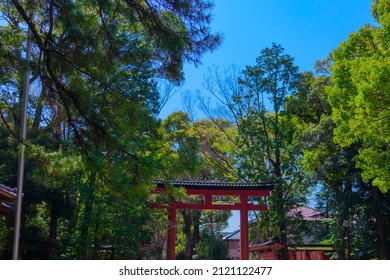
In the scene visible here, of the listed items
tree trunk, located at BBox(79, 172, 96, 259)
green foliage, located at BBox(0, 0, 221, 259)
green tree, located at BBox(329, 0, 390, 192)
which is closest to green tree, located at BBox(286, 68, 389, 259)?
green tree, located at BBox(329, 0, 390, 192)

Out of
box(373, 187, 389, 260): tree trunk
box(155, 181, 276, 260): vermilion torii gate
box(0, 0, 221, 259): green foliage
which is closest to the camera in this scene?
box(0, 0, 221, 259): green foliage

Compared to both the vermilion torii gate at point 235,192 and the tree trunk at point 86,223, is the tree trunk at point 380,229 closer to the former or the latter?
the vermilion torii gate at point 235,192

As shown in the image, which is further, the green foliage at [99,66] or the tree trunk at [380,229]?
the tree trunk at [380,229]

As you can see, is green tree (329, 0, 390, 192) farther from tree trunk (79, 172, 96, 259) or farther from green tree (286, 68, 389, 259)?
tree trunk (79, 172, 96, 259)

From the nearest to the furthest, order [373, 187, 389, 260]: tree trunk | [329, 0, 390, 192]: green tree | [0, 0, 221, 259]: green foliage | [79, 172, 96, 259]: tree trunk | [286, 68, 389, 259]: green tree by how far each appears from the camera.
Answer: [0, 0, 221, 259]: green foliage, [329, 0, 390, 192]: green tree, [79, 172, 96, 259]: tree trunk, [373, 187, 389, 260]: tree trunk, [286, 68, 389, 259]: green tree

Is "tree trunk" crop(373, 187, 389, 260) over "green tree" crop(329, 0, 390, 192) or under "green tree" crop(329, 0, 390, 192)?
under

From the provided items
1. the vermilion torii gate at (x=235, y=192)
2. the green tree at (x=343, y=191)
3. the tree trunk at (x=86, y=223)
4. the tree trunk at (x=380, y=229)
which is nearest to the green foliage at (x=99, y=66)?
the tree trunk at (x=86, y=223)

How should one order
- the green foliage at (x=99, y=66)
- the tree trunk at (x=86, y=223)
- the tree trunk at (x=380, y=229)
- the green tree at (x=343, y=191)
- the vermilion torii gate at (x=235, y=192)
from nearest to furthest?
the green foliage at (x=99, y=66) → the tree trunk at (x=86, y=223) → the vermilion torii gate at (x=235, y=192) → the tree trunk at (x=380, y=229) → the green tree at (x=343, y=191)

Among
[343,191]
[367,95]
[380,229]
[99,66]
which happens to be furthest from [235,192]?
[99,66]

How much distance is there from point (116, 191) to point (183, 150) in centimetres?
104

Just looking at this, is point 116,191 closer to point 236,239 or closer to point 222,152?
point 222,152

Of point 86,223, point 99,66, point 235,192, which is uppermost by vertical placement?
point 99,66

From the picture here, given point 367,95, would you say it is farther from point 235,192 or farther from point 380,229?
point 380,229

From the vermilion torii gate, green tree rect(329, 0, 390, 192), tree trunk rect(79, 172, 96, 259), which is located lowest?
tree trunk rect(79, 172, 96, 259)
